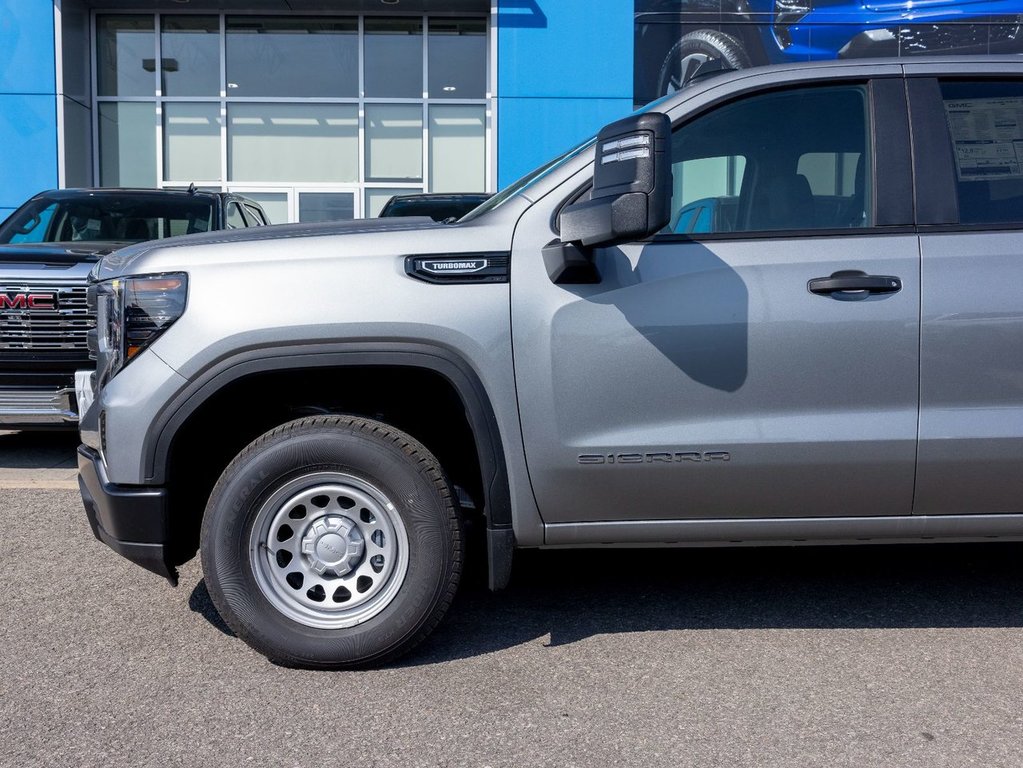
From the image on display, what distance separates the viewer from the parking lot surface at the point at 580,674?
9.49 ft

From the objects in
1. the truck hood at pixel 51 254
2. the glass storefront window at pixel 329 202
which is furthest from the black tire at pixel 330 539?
the glass storefront window at pixel 329 202

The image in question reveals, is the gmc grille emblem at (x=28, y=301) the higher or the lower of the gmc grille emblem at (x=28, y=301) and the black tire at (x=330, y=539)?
the higher

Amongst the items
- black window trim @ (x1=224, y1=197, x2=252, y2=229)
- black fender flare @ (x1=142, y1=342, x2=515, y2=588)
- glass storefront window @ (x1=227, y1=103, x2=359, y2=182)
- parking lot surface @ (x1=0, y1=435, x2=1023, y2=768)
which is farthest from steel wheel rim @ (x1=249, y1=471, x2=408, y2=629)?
glass storefront window @ (x1=227, y1=103, x2=359, y2=182)

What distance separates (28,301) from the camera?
6.21 m


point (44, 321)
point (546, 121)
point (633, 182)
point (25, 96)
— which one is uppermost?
point (25, 96)

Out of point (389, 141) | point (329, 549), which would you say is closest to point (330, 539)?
point (329, 549)

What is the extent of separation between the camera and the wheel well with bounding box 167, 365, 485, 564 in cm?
343

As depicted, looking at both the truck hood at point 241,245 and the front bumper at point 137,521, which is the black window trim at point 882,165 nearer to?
the truck hood at point 241,245

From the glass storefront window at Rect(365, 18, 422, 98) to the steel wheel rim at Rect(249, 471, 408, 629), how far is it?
1398cm

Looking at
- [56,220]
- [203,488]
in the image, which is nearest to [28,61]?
[56,220]

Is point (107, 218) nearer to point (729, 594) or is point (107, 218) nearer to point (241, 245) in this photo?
point (241, 245)

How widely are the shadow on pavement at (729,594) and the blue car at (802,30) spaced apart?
11.3 m

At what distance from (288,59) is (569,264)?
1450 cm

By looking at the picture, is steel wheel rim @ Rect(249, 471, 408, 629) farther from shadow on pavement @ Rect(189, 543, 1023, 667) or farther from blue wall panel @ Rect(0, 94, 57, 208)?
blue wall panel @ Rect(0, 94, 57, 208)
